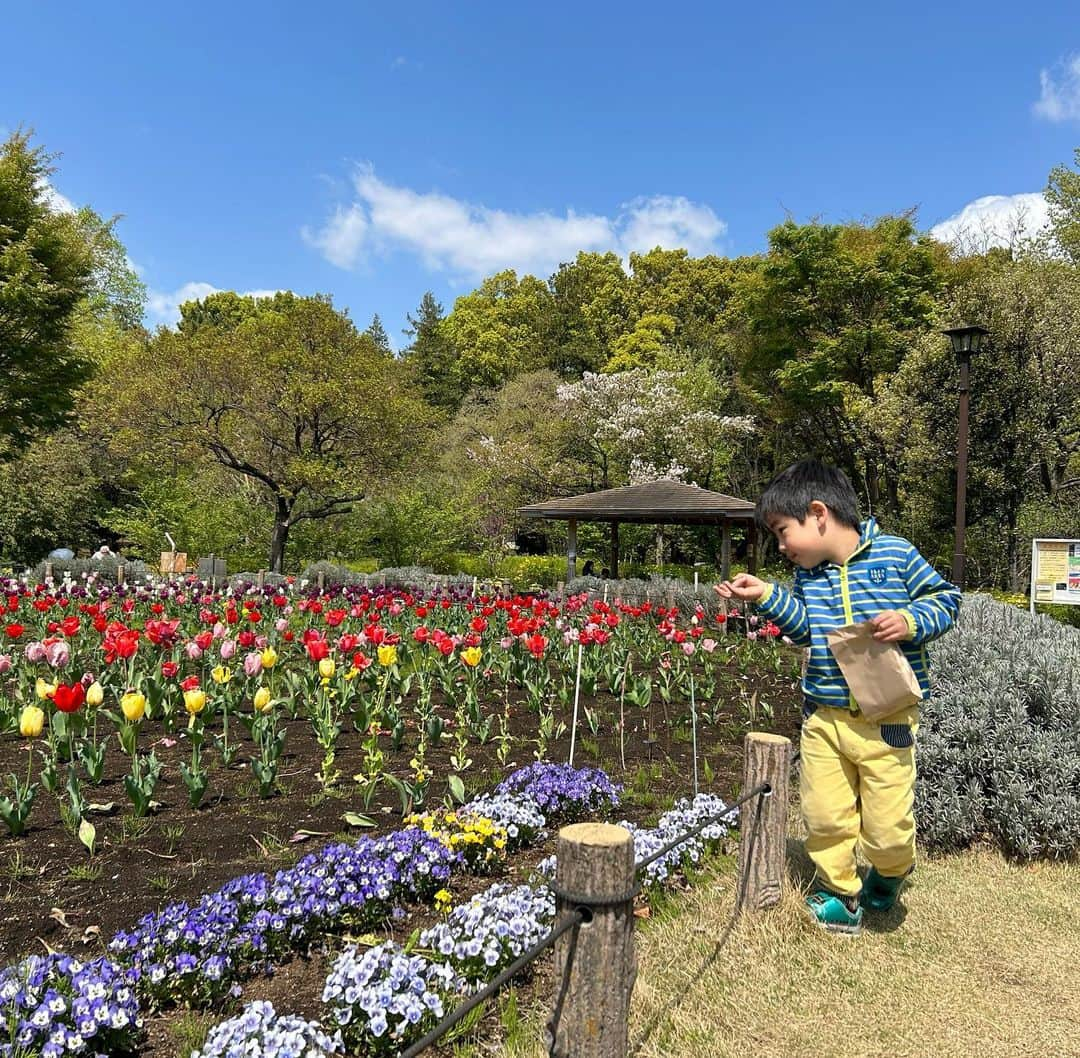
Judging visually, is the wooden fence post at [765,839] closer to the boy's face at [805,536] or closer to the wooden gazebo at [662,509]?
the boy's face at [805,536]

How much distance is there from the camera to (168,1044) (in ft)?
7.12

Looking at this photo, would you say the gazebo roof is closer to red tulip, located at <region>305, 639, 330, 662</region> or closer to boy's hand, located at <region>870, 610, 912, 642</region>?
red tulip, located at <region>305, 639, 330, 662</region>

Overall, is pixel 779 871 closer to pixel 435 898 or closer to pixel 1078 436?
pixel 435 898

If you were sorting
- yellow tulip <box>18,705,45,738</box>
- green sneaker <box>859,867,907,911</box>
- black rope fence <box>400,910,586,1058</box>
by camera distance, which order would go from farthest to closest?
yellow tulip <box>18,705,45,738</box>, green sneaker <box>859,867,907,911</box>, black rope fence <box>400,910,586,1058</box>

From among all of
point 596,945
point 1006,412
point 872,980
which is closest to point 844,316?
point 1006,412

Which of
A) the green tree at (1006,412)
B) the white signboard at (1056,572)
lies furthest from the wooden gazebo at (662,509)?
the white signboard at (1056,572)

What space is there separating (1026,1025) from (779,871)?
0.86 metres

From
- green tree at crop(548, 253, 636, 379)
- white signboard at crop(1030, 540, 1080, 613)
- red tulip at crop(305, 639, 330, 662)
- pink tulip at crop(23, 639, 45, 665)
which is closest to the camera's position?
pink tulip at crop(23, 639, 45, 665)

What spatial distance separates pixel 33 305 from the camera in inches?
780

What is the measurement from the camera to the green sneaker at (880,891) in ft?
9.77

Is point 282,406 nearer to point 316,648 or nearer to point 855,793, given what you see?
point 316,648

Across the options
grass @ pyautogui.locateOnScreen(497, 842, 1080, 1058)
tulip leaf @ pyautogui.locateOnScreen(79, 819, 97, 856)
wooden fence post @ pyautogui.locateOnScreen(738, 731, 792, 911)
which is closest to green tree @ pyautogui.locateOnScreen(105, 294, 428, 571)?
tulip leaf @ pyautogui.locateOnScreen(79, 819, 97, 856)

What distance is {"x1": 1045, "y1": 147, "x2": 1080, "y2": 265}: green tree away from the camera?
2464 cm

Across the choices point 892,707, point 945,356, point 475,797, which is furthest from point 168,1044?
point 945,356
